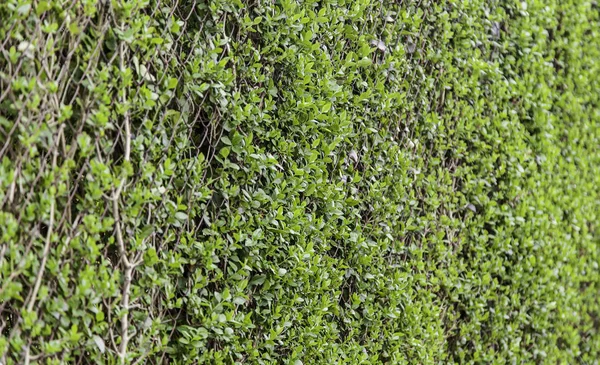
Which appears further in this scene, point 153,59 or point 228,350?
point 228,350

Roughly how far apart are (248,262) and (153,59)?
849mm

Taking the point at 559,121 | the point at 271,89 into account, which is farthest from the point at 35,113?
the point at 559,121

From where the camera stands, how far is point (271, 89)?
115 inches

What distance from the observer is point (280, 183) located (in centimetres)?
295

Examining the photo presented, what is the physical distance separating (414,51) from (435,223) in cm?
91

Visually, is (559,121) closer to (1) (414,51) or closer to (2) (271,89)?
(1) (414,51)

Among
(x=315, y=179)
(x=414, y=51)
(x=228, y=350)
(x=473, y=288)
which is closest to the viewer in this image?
(x=228, y=350)

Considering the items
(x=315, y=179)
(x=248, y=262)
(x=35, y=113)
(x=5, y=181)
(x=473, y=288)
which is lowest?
(x=473, y=288)

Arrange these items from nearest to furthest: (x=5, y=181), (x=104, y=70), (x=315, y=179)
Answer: (x=5, y=181), (x=104, y=70), (x=315, y=179)

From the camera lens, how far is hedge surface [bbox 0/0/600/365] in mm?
2205

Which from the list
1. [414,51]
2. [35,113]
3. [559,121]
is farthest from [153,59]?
[559,121]

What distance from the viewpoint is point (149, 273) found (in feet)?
8.10

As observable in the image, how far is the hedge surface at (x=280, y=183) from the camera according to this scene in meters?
2.21

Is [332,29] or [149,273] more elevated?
[332,29]
